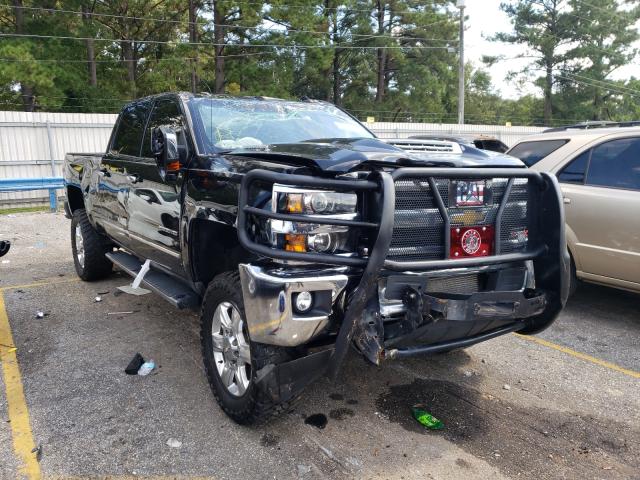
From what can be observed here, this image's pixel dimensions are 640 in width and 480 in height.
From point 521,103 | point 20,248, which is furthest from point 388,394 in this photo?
point 521,103

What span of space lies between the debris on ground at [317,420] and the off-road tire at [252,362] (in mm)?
301

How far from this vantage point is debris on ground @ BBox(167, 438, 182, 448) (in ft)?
10.1

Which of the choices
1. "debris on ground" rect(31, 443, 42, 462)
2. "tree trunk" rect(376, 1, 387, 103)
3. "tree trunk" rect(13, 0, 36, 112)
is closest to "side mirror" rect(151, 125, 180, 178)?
"debris on ground" rect(31, 443, 42, 462)

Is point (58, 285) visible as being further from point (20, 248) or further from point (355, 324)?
point (355, 324)

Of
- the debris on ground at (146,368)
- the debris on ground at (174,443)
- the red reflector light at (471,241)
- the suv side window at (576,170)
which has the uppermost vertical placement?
the suv side window at (576,170)

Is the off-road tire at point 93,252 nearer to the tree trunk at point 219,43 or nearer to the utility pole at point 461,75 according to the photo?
the tree trunk at point 219,43

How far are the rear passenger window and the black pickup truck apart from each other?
2.74 meters

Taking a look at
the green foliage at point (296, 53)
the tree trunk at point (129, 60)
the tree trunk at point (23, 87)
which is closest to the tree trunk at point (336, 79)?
the green foliage at point (296, 53)

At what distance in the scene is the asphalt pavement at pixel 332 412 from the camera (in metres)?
2.92

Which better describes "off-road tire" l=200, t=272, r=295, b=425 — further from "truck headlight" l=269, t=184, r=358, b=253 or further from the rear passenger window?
the rear passenger window

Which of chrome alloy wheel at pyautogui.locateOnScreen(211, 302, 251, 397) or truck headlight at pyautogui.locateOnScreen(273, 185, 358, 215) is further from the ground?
truck headlight at pyautogui.locateOnScreen(273, 185, 358, 215)

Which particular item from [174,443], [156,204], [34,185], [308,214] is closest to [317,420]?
[174,443]

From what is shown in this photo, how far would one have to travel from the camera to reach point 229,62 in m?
25.2

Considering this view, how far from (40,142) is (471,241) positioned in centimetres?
1565
